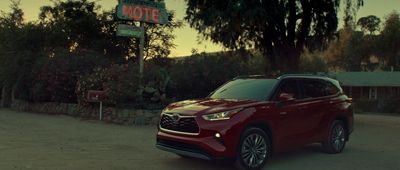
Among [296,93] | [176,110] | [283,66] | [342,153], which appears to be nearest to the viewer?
[176,110]

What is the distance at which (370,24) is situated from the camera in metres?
Answer: 73.2

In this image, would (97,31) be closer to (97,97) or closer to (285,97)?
(97,97)

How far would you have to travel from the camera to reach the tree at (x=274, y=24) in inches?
826

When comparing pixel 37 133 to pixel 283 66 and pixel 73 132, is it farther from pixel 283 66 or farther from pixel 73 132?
pixel 283 66

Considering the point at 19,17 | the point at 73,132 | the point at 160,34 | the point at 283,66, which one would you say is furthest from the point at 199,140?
the point at 160,34

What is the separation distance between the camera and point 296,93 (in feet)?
33.4

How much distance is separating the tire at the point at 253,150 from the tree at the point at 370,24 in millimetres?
67437

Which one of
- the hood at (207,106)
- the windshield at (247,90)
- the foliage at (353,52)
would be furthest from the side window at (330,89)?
the foliage at (353,52)

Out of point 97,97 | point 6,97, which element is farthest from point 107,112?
point 6,97

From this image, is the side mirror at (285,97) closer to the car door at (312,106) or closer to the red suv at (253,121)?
the red suv at (253,121)

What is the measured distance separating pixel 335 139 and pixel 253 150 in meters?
3.18

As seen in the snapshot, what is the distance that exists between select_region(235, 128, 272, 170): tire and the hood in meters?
0.51

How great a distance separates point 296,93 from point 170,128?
9.42ft

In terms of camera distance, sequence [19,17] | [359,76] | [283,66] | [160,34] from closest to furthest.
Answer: [283,66], [19,17], [160,34], [359,76]
